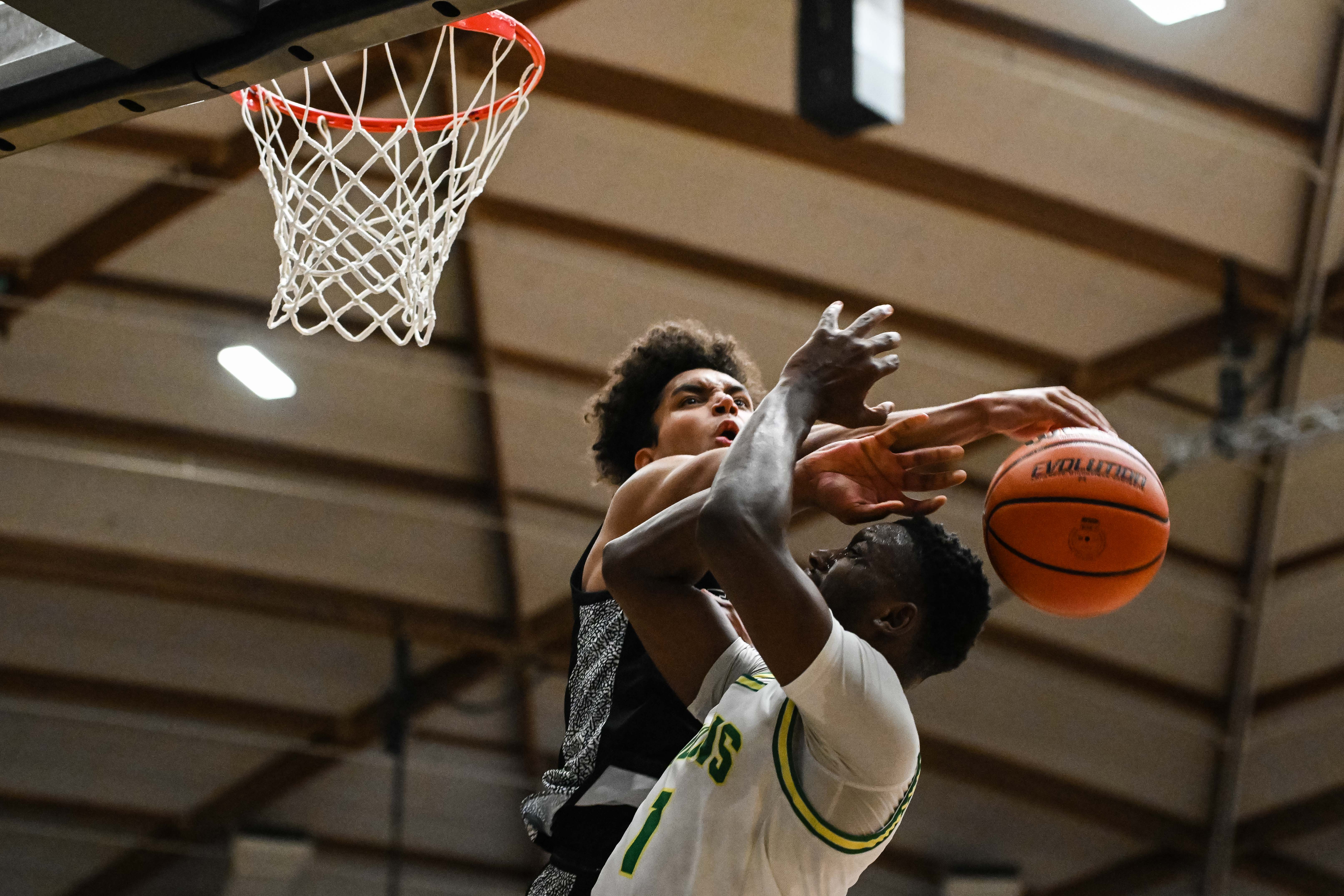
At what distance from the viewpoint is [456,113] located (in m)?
3.75

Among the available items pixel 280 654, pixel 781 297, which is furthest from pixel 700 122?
pixel 280 654

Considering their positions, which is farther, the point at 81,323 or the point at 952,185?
the point at 81,323

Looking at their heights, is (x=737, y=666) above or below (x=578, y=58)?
below

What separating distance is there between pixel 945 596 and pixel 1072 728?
945 cm

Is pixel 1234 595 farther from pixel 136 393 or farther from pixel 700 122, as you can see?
pixel 136 393

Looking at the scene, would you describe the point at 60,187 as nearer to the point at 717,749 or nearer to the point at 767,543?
the point at 717,749

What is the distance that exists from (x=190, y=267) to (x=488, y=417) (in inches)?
88.6

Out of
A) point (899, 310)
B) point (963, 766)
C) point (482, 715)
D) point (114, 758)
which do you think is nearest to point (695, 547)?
point (899, 310)

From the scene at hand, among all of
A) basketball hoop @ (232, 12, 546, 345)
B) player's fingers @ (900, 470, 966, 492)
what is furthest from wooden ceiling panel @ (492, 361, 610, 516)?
player's fingers @ (900, 470, 966, 492)

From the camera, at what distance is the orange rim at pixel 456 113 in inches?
145

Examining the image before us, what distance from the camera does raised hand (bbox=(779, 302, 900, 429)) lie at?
92.0 inches

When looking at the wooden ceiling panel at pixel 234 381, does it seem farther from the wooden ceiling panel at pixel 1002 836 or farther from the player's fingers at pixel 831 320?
the player's fingers at pixel 831 320

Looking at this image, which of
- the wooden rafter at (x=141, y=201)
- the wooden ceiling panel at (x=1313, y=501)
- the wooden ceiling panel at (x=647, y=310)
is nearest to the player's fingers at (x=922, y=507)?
the wooden rafter at (x=141, y=201)

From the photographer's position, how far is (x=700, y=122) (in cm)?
750
